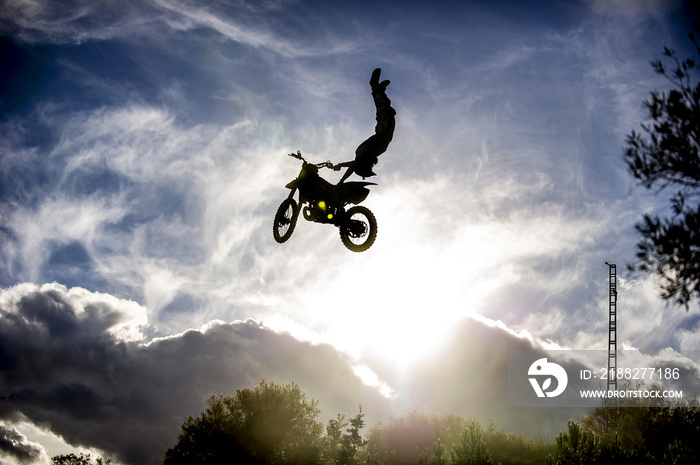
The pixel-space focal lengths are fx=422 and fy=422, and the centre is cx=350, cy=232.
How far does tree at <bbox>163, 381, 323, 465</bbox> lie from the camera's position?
104 ft

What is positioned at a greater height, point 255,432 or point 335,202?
point 335,202

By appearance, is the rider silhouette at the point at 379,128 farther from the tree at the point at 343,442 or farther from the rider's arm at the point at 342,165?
the tree at the point at 343,442

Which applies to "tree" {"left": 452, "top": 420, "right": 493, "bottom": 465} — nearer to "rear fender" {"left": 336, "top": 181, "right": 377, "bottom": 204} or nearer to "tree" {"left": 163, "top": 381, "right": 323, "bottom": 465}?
"tree" {"left": 163, "top": 381, "right": 323, "bottom": 465}

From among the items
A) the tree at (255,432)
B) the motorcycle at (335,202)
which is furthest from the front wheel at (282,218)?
the tree at (255,432)

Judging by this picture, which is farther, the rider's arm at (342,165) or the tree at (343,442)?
the tree at (343,442)

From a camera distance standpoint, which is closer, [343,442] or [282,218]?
[282,218]

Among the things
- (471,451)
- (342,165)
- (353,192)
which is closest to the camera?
(342,165)

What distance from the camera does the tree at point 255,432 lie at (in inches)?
1254

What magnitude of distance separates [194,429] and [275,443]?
6.42 metres

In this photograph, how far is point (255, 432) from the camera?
33750mm

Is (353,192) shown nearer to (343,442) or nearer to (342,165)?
(342,165)

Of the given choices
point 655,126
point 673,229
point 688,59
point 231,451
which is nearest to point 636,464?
point 673,229

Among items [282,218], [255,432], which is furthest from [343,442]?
[282,218]

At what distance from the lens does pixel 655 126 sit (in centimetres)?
1296
